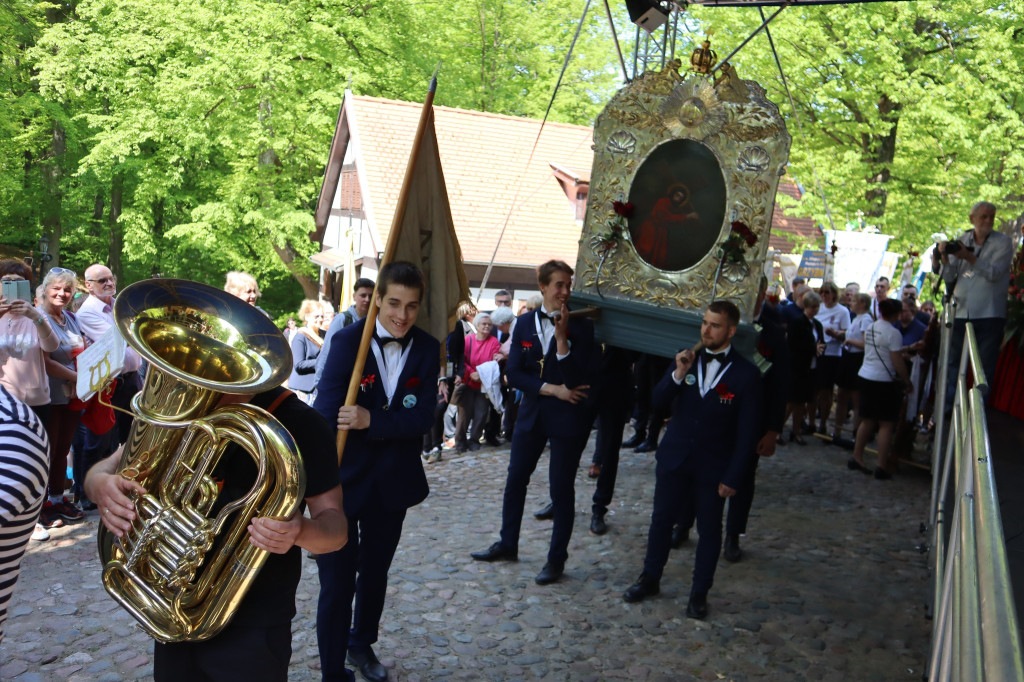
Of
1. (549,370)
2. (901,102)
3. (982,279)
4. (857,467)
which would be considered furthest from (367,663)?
(901,102)

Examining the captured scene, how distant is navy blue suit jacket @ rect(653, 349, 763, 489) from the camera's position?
606 cm

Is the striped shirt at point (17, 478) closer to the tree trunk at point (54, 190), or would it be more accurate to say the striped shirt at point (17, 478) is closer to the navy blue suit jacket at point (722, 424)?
the navy blue suit jacket at point (722, 424)

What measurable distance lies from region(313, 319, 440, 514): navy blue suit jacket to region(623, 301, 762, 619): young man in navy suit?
198cm

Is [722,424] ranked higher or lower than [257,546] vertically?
lower

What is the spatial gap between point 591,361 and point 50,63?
21573 millimetres

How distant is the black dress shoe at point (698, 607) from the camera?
6.35 meters

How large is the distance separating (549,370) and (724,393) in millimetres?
1379

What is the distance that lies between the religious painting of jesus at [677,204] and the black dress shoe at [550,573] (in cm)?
296

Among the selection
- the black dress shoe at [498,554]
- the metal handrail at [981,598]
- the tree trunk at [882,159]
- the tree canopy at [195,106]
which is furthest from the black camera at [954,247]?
the tree canopy at [195,106]

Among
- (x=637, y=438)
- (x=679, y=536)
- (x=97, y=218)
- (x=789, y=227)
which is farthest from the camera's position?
(x=789, y=227)

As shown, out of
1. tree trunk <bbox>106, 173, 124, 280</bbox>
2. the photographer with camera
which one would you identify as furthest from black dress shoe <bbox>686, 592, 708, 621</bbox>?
tree trunk <bbox>106, 173, 124, 280</bbox>

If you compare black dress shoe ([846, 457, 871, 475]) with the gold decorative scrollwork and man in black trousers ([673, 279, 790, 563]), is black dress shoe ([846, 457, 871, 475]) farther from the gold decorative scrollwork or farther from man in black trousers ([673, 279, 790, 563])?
the gold decorative scrollwork

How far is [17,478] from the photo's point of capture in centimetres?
253

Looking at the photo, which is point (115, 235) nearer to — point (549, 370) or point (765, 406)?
point (549, 370)
